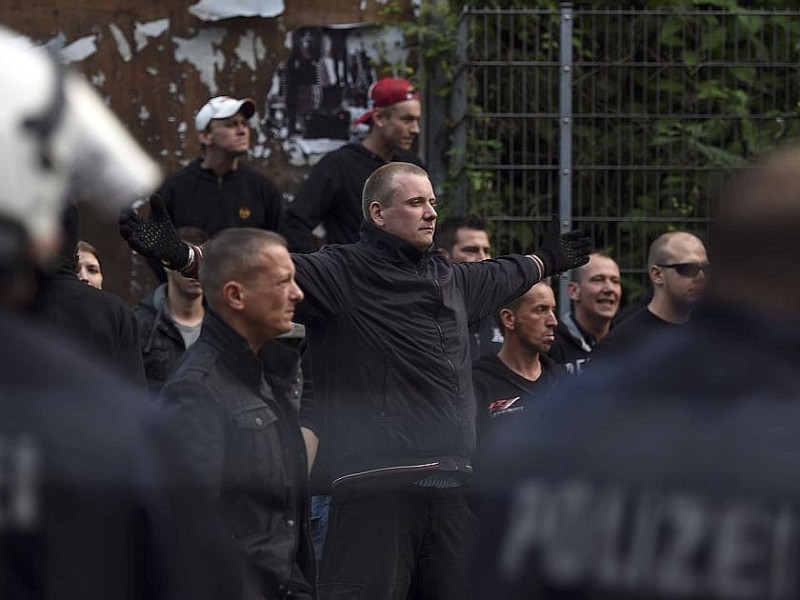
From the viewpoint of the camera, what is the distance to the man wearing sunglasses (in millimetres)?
7980

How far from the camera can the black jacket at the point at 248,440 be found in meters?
5.13

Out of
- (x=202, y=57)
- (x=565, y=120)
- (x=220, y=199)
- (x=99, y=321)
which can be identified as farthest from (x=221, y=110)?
(x=99, y=321)

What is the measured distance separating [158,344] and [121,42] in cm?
333

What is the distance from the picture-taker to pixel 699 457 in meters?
2.60

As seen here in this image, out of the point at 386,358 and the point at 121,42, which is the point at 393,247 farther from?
the point at 121,42

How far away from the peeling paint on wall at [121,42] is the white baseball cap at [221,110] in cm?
130

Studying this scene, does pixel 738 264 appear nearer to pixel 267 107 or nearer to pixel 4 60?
pixel 4 60

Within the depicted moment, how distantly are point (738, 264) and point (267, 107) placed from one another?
28.9ft

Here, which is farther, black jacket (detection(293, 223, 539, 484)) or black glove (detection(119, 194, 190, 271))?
black jacket (detection(293, 223, 539, 484))

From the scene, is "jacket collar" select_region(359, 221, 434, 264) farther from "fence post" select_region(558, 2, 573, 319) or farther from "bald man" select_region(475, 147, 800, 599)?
"bald man" select_region(475, 147, 800, 599)

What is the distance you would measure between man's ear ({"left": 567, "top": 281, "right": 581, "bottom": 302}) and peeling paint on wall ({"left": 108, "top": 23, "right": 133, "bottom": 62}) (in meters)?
3.27

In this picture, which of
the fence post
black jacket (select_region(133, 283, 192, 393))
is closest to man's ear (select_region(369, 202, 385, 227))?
black jacket (select_region(133, 283, 192, 393))

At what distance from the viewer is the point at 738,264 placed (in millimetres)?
2629

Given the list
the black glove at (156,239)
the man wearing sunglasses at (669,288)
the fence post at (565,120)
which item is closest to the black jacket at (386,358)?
the black glove at (156,239)
